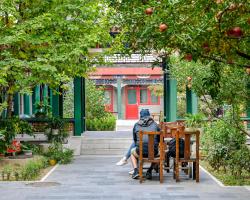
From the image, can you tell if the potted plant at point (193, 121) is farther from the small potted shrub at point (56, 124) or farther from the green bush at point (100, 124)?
the green bush at point (100, 124)

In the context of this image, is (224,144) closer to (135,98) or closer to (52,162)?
(52,162)

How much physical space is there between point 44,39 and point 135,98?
88.6 feet

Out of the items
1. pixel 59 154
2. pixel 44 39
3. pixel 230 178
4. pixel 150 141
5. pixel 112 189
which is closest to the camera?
pixel 112 189

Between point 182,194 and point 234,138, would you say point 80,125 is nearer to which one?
point 234,138

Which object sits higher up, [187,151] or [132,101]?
[132,101]

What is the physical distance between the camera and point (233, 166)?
13.3 metres

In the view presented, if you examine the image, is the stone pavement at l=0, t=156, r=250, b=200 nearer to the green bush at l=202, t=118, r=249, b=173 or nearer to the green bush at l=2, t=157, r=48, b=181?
the green bush at l=2, t=157, r=48, b=181

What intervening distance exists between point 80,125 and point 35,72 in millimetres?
6112

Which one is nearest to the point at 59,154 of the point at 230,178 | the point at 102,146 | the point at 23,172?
the point at 23,172

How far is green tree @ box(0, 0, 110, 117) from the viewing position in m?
14.4

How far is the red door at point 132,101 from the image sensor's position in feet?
136

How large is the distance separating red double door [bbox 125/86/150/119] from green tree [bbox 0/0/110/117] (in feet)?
81.6

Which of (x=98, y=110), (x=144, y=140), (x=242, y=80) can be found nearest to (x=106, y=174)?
(x=144, y=140)

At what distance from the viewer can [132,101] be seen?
41688 millimetres
